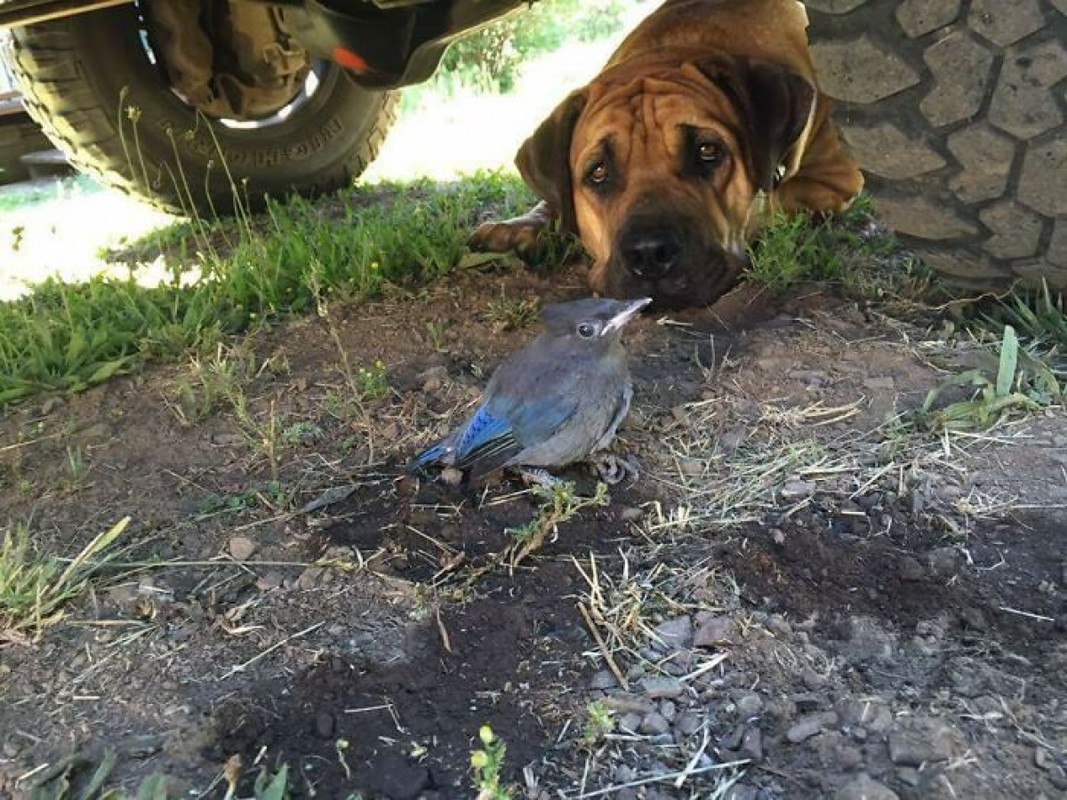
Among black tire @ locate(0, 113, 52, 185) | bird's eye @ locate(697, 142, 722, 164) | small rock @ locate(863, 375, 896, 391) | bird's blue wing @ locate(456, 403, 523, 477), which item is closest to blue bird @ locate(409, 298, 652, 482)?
bird's blue wing @ locate(456, 403, 523, 477)

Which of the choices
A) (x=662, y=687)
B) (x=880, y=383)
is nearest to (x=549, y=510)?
(x=662, y=687)

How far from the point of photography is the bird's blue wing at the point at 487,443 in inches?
74.0

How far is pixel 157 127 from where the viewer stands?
3.98m

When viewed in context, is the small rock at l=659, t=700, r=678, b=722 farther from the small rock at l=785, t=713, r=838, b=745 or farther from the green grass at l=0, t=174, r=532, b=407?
the green grass at l=0, t=174, r=532, b=407

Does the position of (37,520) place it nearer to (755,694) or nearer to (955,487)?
(755,694)

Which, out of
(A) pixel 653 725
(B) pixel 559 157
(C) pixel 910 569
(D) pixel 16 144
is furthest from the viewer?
(D) pixel 16 144

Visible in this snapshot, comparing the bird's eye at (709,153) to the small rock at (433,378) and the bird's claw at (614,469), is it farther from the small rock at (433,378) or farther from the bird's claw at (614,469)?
the bird's claw at (614,469)

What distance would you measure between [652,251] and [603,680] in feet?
4.95

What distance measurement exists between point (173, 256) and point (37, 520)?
219cm

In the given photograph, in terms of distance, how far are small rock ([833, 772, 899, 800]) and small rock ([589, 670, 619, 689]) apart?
37 cm

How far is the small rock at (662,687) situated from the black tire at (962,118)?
139 cm

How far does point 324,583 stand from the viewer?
1747 millimetres

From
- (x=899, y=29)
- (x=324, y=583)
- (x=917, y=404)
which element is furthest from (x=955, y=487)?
(x=324, y=583)

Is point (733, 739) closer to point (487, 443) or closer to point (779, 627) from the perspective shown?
point (779, 627)
